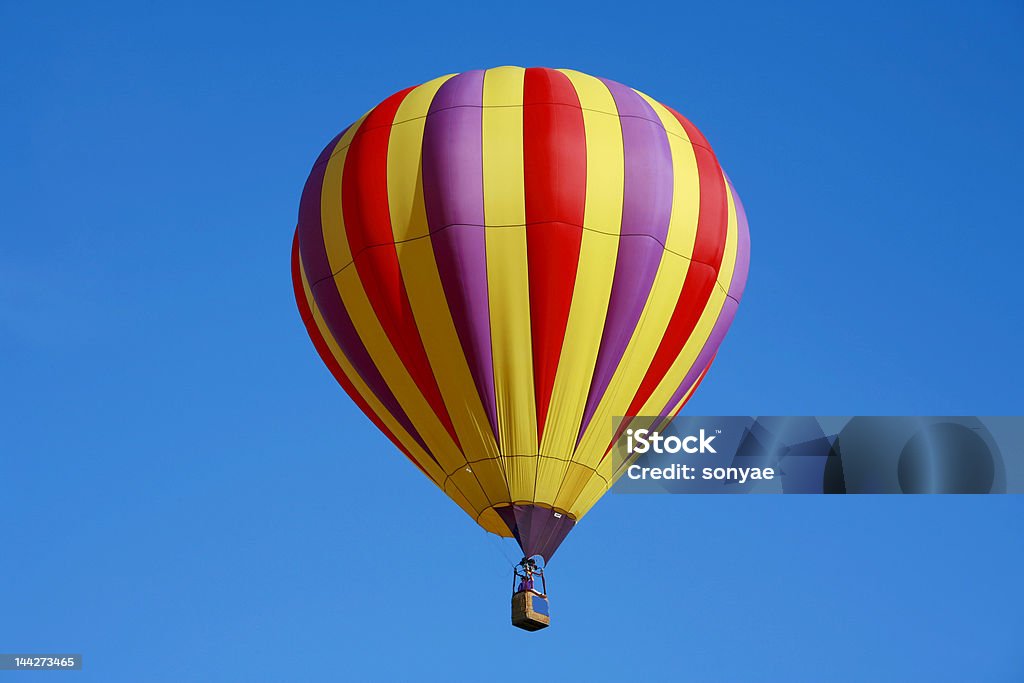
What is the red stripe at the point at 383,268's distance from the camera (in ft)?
58.5

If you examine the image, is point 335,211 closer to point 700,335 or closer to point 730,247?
point 700,335

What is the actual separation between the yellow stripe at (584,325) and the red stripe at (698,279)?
34.2 inches

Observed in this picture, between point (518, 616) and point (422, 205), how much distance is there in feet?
14.7

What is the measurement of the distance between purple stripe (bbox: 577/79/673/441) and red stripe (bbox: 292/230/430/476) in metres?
2.51

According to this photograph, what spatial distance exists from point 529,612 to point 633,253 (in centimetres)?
397

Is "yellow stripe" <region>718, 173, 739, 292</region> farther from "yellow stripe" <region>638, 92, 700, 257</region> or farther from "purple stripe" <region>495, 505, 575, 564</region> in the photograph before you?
"purple stripe" <region>495, 505, 575, 564</region>

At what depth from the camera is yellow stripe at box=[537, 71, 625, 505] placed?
17.6 meters

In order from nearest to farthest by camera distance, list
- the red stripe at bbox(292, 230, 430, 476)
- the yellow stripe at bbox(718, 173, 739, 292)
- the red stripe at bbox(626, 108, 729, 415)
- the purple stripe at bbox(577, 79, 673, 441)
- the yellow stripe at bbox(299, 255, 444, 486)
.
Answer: the purple stripe at bbox(577, 79, 673, 441) → the red stripe at bbox(626, 108, 729, 415) → the yellow stripe at bbox(299, 255, 444, 486) → the yellow stripe at bbox(718, 173, 739, 292) → the red stripe at bbox(292, 230, 430, 476)

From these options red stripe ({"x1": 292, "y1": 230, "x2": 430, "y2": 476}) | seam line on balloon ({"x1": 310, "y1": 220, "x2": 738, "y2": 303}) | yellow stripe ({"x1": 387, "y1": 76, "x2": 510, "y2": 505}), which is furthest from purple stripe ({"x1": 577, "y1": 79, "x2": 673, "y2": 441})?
red stripe ({"x1": 292, "y1": 230, "x2": 430, "y2": 476})

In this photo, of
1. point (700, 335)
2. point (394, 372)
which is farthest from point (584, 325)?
point (394, 372)

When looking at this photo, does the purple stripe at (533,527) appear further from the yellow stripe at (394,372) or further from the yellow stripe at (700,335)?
the yellow stripe at (700,335)

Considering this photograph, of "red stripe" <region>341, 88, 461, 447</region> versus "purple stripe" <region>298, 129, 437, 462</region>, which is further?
"purple stripe" <region>298, 129, 437, 462</region>

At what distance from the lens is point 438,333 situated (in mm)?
17719

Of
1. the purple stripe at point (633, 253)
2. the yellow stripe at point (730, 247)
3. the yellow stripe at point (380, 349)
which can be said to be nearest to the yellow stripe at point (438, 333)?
the yellow stripe at point (380, 349)
